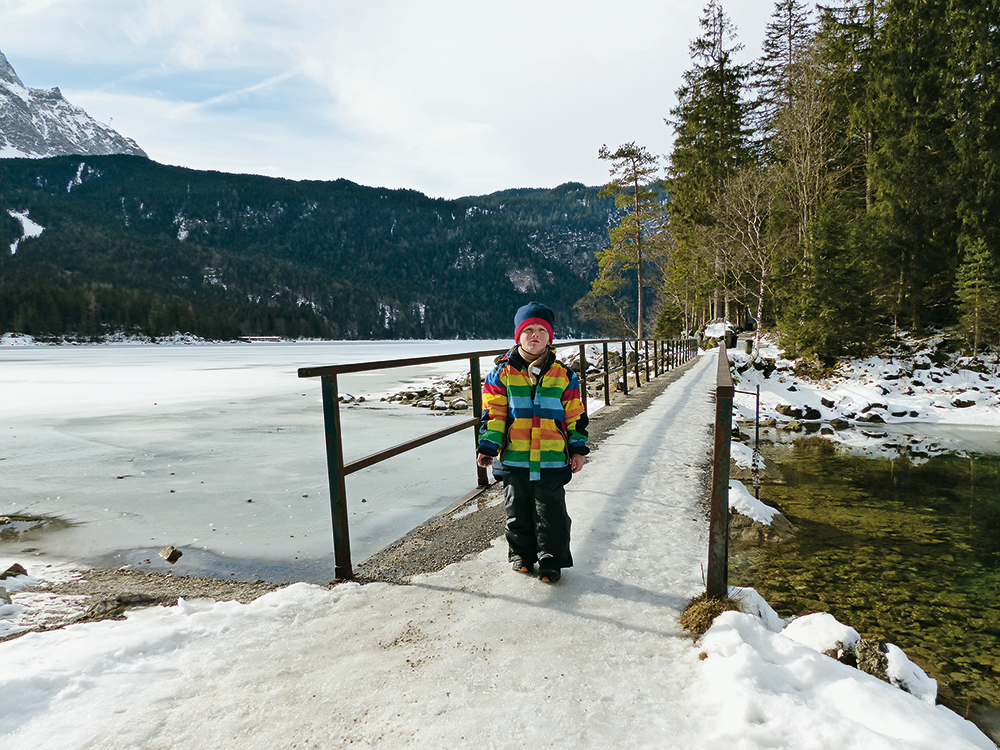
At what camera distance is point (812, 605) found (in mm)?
4441

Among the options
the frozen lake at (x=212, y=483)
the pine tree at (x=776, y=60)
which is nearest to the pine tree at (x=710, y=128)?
the pine tree at (x=776, y=60)

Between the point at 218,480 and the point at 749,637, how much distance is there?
7.22m

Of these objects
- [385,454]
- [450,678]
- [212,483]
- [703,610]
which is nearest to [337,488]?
[385,454]

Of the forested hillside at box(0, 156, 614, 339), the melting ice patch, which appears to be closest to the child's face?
the forested hillside at box(0, 156, 614, 339)

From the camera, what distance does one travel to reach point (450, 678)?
2.03 metres

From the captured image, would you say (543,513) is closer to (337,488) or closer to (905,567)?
(337,488)

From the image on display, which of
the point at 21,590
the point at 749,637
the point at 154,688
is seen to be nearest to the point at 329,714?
the point at 154,688

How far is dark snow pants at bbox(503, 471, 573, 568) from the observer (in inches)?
110

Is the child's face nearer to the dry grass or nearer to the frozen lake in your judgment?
the dry grass

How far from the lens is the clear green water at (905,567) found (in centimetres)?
388

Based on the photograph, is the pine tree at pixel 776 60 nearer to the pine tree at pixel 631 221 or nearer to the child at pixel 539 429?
the pine tree at pixel 631 221

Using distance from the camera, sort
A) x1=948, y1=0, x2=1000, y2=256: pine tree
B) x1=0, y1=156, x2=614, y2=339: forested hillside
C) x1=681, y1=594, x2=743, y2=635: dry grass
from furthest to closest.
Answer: x1=0, y1=156, x2=614, y2=339: forested hillside < x1=948, y1=0, x2=1000, y2=256: pine tree < x1=681, y1=594, x2=743, y2=635: dry grass

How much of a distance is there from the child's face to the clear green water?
327cm

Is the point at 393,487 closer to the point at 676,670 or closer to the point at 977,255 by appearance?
the point at 676,670
